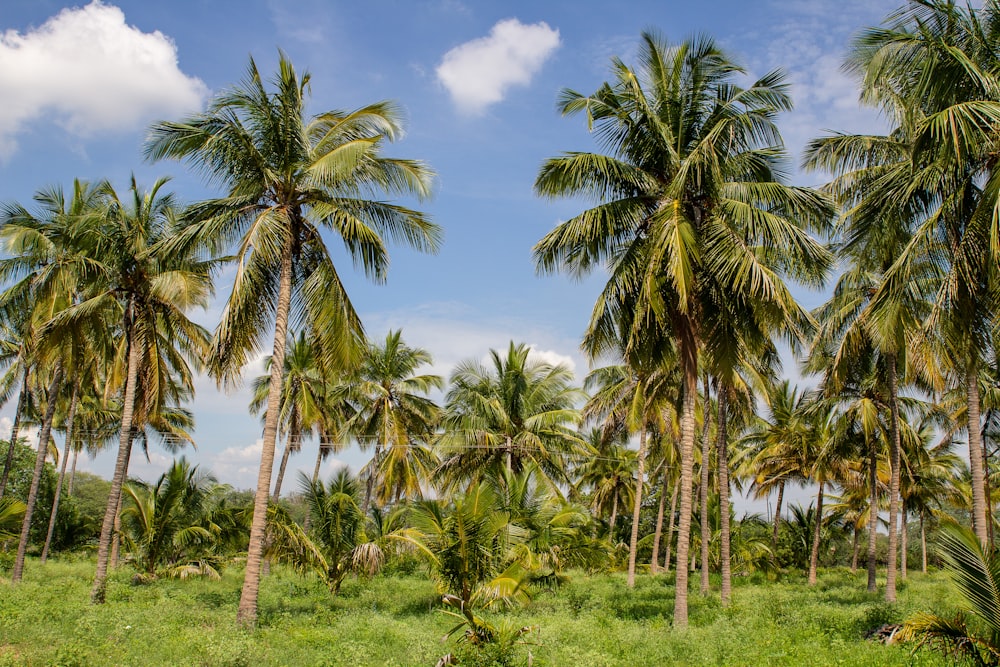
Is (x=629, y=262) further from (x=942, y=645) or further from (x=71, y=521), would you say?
(x=71, y=521)

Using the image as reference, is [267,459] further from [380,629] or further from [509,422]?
[509,422]

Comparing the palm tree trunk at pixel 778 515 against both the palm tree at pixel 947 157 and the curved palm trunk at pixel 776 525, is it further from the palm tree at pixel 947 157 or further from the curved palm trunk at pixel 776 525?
the palm tree at pixel 947 157

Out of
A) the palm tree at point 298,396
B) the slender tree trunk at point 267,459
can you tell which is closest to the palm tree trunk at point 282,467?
the palm tree at point 298,396

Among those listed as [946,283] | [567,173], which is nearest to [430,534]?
[567,173]

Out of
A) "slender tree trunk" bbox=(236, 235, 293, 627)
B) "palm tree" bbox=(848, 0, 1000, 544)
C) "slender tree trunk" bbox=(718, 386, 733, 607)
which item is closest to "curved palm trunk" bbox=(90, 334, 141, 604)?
"slender tree trunk" bbox=(236, 235, 293, 627)

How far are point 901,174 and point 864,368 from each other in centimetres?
1157

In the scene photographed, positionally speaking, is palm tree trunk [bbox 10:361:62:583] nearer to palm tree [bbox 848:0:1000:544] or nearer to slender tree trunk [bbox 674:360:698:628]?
slender tree trunk [bbox 674:360:698:628]

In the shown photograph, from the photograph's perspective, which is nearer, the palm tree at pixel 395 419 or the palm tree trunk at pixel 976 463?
the palm tree trunk at pixel 976 463

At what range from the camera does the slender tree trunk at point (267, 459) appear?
39.5 feet

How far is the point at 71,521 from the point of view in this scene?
111 feet

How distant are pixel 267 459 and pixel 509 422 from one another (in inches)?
517

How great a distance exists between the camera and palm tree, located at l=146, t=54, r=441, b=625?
42.9 feet

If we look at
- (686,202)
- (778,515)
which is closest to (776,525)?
(778,515)

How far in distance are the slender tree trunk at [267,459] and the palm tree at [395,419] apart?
1485 cm
